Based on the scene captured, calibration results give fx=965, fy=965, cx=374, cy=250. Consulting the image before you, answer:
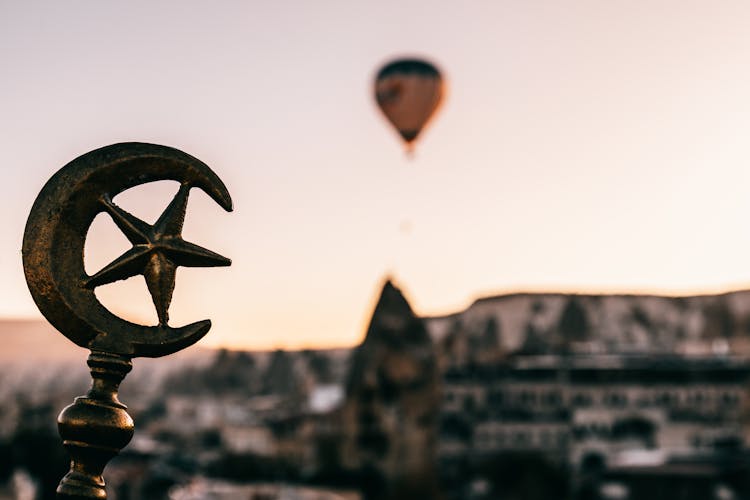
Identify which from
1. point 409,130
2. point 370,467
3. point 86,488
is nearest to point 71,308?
point 86,488

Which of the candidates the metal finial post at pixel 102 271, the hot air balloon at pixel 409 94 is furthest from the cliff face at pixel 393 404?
the metal finial post at pixel 102 271

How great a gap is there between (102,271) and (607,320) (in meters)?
126

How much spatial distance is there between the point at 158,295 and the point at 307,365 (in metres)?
151

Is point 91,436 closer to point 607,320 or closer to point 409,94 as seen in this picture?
point 409,94

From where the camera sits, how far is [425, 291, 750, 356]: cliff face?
118312mm

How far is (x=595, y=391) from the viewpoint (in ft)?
256

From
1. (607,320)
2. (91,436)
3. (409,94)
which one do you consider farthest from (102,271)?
(607,320)

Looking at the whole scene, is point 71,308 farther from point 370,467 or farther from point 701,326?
point 701,326

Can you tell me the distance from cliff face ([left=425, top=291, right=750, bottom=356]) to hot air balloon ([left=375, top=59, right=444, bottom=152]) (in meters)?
73.9

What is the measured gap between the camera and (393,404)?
55.8 m

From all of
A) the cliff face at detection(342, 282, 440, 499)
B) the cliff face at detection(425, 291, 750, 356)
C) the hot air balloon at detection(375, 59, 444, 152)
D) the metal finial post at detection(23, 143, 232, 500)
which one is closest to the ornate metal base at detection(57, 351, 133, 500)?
the metal finial post at detection(23, 143, 232, 500)

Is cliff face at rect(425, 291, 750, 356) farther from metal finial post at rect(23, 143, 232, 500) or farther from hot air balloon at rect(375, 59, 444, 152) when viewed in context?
metal finial post at rect(23, 143, 232, 500)

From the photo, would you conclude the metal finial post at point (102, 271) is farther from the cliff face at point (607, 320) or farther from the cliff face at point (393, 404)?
the cliff face at point (607, 320)

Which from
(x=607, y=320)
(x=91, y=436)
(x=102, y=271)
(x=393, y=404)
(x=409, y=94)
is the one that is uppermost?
(x=409, y=94)
